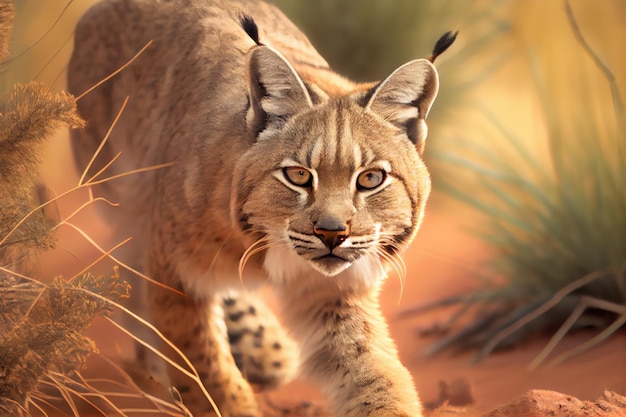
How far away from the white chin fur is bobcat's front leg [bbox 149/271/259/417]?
411 mm

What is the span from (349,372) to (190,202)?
3.23 feet

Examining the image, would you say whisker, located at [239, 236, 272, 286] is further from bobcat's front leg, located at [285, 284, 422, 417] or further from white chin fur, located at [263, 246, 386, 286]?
bobcat's front leg, located at [285, 284, 422, 417]

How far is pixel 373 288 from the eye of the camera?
12.2 feet

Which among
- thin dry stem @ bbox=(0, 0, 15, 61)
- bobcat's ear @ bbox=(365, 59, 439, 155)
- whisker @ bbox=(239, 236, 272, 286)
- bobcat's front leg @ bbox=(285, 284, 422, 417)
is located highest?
bobcat's ear @ bbox=(365, 59, 439, 155)

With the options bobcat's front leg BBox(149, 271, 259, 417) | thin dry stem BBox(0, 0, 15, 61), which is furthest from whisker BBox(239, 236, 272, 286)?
thin dry stem BBox(0, 0, 15, 61)

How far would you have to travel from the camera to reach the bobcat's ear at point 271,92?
348 cm

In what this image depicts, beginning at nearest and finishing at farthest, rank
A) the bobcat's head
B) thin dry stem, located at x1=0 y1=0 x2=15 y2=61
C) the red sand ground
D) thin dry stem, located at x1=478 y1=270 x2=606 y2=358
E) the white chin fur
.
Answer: the bobcat's head → thin dry stem, located at x1=0 y1=0 x2=15 y2=61 → the white chin fur → the red sand ground → thin dry stem, located at x1=478 y1=270 x2=606 y2=358

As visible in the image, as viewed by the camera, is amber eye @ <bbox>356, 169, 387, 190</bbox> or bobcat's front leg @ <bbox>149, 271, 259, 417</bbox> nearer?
amber eye @ <bbox>356, 169, 387, 190</bbox>

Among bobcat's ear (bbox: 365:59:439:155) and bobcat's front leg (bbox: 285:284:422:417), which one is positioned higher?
bobcat's ear (bbox: 365:59:439:155)

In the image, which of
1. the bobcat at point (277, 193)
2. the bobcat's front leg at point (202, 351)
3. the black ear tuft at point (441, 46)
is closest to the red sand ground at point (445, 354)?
the bobcat's front leg at point (202, 351)

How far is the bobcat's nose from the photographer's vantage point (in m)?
3.21

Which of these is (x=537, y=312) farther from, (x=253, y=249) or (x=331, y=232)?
(x=331, y=232)

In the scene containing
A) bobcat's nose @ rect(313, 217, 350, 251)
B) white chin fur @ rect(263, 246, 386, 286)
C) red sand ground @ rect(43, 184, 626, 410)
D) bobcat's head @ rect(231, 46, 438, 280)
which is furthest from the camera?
red sand ground @ rect(43, 184, 626, 410)

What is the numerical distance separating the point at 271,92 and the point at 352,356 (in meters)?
1.14
